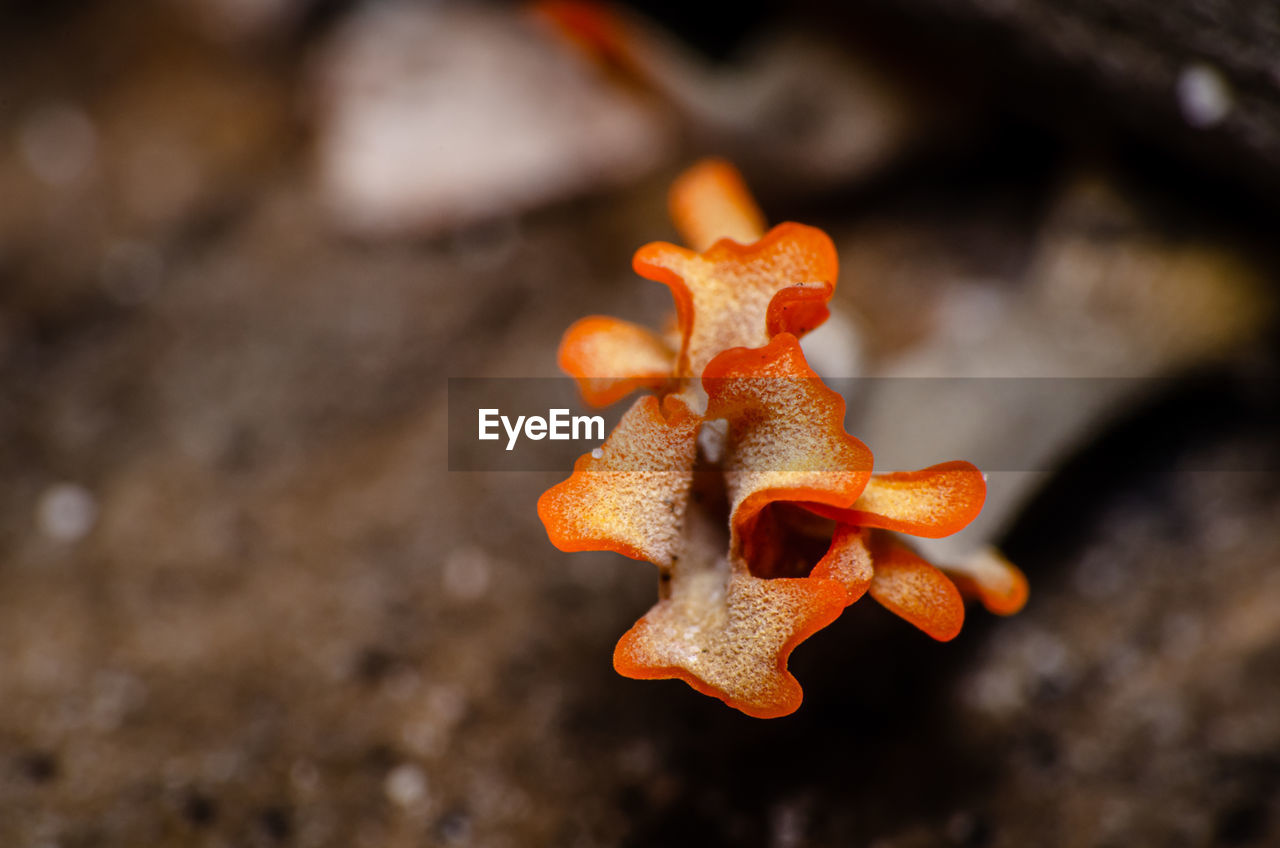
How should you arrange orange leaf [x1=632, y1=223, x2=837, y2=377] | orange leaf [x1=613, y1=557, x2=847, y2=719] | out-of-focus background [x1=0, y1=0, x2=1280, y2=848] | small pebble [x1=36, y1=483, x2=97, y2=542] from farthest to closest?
small pebble [x1=36, y1=483, x2=97, y2=542] < out-of-focus background [x1=0, y1=0, x2=1280, y2=848] < orange leaf [x1=632, y1=223, x2=837, y2=377] < orange leaf [x1=613, y1=557, x2=847, y2=719]

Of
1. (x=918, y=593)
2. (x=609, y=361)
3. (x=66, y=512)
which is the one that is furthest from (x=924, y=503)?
(x=66, y=512)

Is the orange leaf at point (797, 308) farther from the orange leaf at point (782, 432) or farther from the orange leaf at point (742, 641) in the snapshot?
the orange leaf at point (742, 641)

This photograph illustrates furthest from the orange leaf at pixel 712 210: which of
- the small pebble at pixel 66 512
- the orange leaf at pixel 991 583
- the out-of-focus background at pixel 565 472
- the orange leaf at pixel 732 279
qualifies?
the small pebble at pixel 66 512

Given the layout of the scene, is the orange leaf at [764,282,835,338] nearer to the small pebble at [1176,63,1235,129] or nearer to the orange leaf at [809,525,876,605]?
the orange leaf at [809,525,876,605]

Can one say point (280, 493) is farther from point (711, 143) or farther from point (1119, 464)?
point (1119, 464)

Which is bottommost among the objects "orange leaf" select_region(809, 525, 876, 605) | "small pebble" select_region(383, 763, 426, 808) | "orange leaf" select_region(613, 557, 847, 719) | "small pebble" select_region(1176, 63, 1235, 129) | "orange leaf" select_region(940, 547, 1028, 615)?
"small pebble" select_region(383, 763, 426, 808)

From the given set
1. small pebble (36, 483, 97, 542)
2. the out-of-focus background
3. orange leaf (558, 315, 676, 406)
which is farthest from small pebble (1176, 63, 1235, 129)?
small pebble (36, 483, 97, 542)
